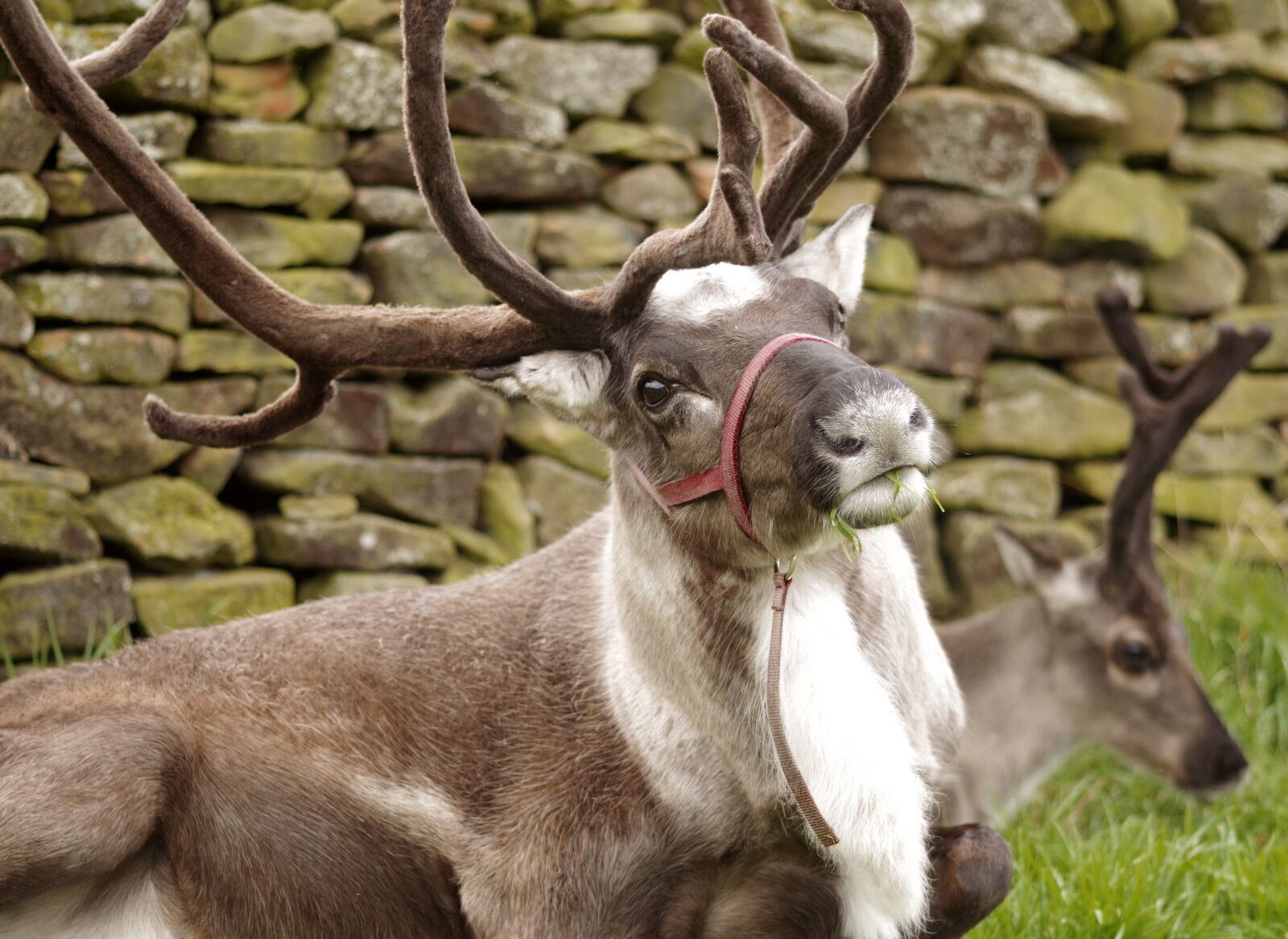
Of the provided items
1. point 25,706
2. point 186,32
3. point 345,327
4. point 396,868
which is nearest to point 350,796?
point 396,868

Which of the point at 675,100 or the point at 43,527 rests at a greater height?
the point at 675,100

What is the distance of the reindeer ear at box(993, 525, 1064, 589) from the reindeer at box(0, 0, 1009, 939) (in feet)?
7.12

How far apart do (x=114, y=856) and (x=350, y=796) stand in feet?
1.50

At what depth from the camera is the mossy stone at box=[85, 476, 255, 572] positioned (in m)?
4.63

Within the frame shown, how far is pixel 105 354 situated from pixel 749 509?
287 centimetres

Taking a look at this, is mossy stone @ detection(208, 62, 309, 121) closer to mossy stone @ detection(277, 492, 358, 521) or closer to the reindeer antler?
mossy stone @ detection(277, 492, 358, 521)

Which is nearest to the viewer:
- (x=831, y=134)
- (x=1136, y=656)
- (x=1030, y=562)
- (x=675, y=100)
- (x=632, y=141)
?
(x=831, y=134)

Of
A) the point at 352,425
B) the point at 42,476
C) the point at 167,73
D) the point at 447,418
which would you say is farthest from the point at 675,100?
the point at 42,476

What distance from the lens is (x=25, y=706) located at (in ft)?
9.80

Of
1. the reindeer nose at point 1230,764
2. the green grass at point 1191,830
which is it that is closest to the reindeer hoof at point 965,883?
the green grass at point 1191,830

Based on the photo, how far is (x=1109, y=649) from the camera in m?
5.13

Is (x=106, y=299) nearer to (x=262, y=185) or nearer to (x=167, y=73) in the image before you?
(x=262, y=185)

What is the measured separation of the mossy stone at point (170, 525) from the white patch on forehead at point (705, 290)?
101 inches

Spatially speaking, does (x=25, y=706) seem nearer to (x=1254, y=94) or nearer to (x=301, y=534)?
(x=301, y=534)
